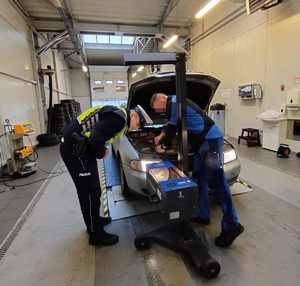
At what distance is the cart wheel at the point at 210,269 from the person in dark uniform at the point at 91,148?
2.70ft

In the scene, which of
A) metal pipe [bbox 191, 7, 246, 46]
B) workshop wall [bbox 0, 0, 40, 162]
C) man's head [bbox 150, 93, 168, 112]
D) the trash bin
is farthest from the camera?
the trash bin

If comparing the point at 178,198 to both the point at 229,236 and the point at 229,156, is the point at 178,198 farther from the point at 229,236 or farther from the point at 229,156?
the point at 229,156

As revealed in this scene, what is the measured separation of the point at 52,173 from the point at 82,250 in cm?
251

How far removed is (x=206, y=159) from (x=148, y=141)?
1.31 metres

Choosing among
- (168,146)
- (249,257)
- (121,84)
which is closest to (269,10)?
(168,146)

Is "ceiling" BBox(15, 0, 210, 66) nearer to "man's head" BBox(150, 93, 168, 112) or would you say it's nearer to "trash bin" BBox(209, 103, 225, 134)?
"trash bin" BBox(209, 103, 225, 134)

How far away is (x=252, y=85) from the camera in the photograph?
575cm

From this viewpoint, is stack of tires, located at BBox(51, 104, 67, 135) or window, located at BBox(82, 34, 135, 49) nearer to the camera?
stack of tires, located at BBox(51, 104, 67, 135)

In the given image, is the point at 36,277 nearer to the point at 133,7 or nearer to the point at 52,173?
the point at 52,173

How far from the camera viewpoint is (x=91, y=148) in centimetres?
175

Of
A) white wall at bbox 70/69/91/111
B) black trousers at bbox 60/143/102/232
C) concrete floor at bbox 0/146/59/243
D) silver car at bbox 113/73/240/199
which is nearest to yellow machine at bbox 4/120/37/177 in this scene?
concrete floor at bbox 0/146/59/243

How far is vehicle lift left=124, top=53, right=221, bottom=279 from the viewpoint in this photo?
1425mm

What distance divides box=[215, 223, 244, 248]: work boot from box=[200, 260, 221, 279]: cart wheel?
1.12 ft

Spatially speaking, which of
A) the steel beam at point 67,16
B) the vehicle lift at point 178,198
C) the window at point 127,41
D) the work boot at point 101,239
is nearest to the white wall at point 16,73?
the steel beam at point 67,16
